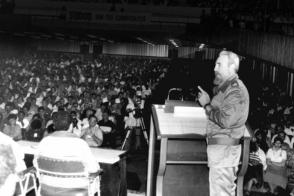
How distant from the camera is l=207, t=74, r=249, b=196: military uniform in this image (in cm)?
324

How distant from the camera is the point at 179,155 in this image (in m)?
3.88

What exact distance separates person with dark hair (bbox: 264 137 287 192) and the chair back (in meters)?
4.00

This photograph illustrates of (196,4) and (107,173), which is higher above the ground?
(196,4)

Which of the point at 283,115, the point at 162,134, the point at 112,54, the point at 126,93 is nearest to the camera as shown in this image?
the point at 162,134

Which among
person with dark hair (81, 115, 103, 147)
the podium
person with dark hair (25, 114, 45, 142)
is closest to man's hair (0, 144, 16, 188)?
the podium

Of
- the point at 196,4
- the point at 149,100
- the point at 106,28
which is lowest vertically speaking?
the point at 149,100

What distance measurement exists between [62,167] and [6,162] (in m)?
0.41

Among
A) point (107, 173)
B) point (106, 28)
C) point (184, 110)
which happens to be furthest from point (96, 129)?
point (106, 28)

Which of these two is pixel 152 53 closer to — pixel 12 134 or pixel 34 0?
pixel 34 0

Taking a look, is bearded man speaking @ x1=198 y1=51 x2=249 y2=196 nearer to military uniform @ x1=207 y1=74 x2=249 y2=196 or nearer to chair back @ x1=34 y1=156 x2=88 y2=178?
military uniform @ x1=207 y1=74 x2=249 y2=196

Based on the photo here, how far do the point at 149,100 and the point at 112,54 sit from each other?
17.8 meters

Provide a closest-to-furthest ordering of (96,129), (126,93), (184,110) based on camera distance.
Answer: (184,110), (96,129), (126,93)

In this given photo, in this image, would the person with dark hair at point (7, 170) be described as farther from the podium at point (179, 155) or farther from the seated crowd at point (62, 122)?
Answer: the podium at point (179, 155)

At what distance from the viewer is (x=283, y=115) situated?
1037 centimetres
